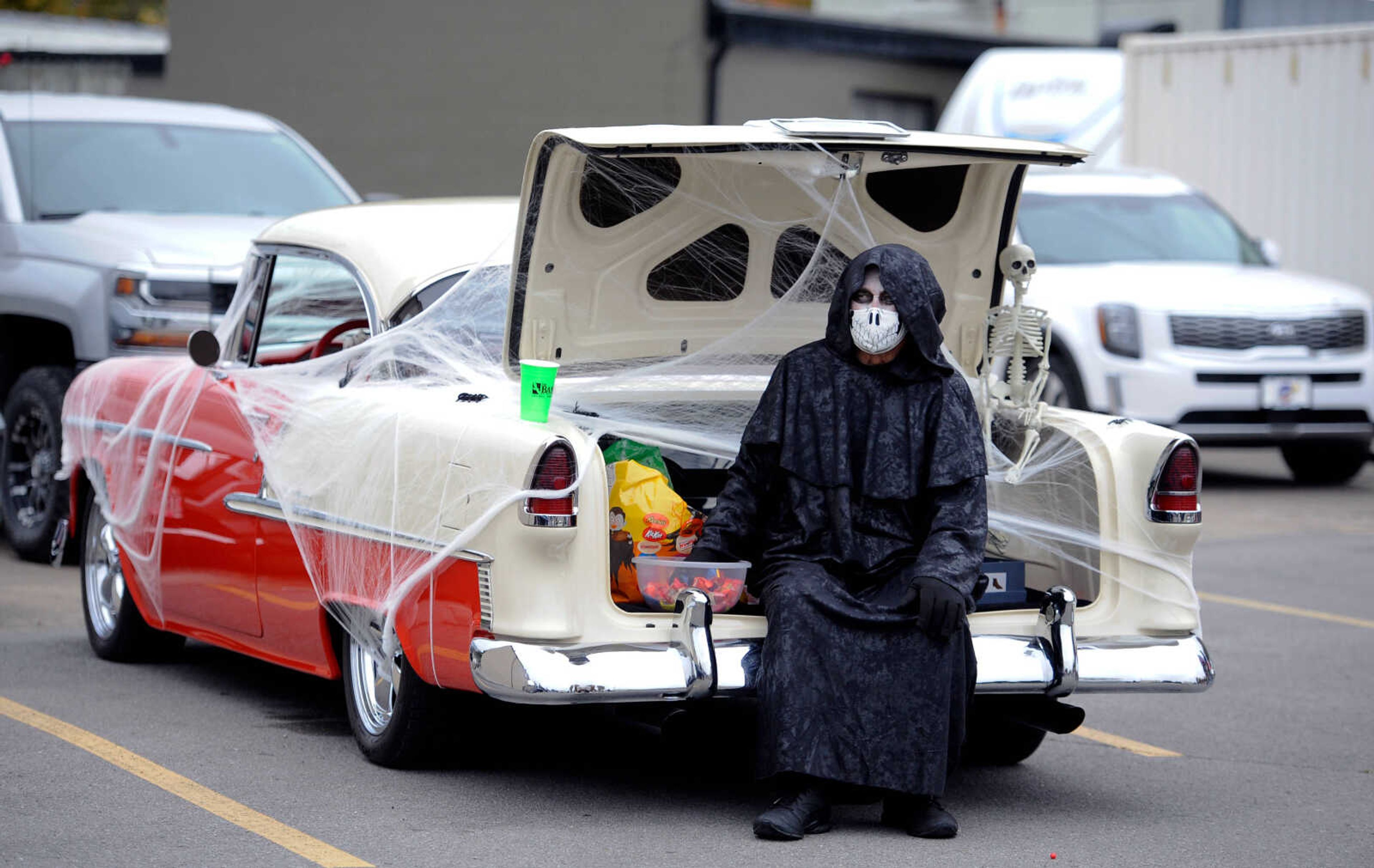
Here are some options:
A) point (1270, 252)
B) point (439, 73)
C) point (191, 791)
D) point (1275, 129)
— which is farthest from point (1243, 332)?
point (439, 73)

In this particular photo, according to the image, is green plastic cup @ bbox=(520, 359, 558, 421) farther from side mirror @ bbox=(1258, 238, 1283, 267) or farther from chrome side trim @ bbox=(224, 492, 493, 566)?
side mirror @ bbox=(1258, 238, 1283, 267)

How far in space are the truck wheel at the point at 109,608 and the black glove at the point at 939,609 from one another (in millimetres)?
3207

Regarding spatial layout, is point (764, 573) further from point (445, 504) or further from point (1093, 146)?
point (1093, 146)

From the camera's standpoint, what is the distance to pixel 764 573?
5.14 m

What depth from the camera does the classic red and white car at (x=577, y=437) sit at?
15.8 ft

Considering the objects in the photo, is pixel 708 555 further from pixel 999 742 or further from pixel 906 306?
pixel 999 742

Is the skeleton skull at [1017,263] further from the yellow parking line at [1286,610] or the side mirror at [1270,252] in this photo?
the side mirror at [1270,252]

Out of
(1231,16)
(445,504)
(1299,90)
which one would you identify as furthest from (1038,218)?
(1231,16)

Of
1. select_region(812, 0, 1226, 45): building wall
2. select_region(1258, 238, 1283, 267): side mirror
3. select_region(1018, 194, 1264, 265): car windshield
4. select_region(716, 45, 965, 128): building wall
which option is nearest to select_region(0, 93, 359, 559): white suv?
select_region(1018, 194, 1264, 265): car windshield

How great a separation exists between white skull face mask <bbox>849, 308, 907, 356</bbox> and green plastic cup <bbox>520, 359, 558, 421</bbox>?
0.81m

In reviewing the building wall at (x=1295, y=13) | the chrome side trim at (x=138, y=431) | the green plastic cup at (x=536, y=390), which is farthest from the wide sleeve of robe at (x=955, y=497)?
the building wall at (x=1295, y=13)

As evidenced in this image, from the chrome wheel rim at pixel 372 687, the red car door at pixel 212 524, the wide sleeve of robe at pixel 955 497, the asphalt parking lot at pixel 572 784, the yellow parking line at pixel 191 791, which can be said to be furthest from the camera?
the red car door at pixel 212 524

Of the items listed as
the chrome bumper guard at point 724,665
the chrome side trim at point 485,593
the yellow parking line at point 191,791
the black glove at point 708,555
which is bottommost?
the yellow parking line at point 191,791

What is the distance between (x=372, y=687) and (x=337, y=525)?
1.59ft
